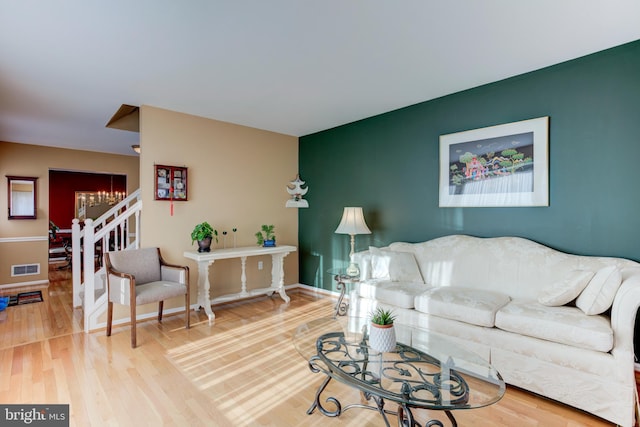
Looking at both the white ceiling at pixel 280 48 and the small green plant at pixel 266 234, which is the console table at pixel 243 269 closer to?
the small green plant at pixel 266 234

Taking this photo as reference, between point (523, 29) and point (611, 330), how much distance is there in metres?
2.05

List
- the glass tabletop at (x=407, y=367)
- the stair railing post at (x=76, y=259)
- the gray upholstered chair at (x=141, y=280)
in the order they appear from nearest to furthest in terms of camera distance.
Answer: the glass tabletop at (x=407, y=367)
the gray upholstered chair at (x=141, y=280)
the stair railing post at (x=76, y=259)

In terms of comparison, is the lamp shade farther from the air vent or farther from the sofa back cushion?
the air vent

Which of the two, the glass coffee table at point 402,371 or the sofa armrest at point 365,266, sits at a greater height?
the sofa armrest at point 365,266

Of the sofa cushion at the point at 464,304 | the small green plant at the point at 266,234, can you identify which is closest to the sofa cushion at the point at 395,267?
the sofa cushion at the point at 464,304

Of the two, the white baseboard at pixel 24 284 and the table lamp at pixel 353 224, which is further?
the white baseboard at pixel 24 284

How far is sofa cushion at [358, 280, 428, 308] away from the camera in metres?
2.89

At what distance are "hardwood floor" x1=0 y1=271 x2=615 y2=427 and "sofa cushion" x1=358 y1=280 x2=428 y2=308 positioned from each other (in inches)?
35.9

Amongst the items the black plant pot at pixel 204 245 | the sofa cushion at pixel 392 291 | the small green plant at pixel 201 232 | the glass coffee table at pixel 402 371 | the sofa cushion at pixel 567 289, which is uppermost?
the small green plant at pixel 201 232

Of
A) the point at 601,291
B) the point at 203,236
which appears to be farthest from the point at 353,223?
the point at 601,291

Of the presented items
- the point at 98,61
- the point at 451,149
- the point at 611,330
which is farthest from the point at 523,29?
the point at 98,61

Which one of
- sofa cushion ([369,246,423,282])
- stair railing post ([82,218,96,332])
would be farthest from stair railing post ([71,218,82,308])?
sofa cushion ([369,246,423,282])

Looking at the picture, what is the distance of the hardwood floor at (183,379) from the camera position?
76.8 inches

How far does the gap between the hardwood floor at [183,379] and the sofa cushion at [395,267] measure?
1111mm
